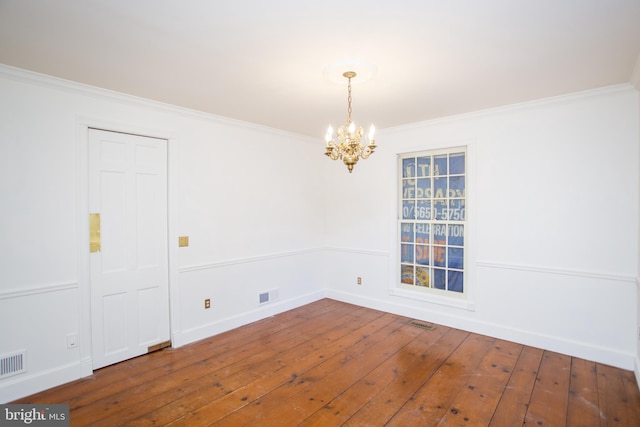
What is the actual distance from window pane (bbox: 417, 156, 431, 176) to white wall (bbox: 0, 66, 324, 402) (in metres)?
1.63

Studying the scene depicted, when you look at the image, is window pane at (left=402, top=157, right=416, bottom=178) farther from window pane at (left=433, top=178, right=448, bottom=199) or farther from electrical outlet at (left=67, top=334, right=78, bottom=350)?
electrical outlet at (left=67, top=334, right=78, bottom=350)

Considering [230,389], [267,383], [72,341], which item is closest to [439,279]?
[267,383]

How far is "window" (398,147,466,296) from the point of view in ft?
13.0

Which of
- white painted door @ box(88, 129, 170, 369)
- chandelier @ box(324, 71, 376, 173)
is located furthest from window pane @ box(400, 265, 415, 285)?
white painted door @ box(88, 129, 170, 369)

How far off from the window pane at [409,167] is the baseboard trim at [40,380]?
407 centimetres

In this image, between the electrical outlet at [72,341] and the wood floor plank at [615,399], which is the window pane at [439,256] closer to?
the wood floor plank at [615,399]

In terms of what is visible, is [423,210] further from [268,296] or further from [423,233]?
[268,296]

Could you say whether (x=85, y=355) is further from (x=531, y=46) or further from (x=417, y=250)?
(x=531, y=46)

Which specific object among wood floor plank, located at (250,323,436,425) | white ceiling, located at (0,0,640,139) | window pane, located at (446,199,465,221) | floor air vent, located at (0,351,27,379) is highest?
white ceiling, located at (0,0,640,139)

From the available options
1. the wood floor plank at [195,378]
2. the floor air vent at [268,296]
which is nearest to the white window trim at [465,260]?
the wood floor plank at [195,378]

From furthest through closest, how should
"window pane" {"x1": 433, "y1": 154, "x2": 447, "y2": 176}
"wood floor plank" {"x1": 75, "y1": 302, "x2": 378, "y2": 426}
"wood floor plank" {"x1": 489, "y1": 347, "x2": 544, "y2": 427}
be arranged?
"window pane" {"x1": 433, "y1": 154, "x2": 447, "y2": 176} → "wood floor plank" {"x1": 75, "y1": 302, "x2": 378, "y2": 426} → "wood floor plank" {"x1": 489, "y1": 347, "x2": 544, "y2": 427}

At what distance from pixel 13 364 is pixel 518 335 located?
468 cm

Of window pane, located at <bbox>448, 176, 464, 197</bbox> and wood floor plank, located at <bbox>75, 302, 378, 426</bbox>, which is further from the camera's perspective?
window pane, located at <bbox>448, 176, 464, 197</bbox>

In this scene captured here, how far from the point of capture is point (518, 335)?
137 inches
